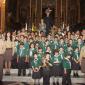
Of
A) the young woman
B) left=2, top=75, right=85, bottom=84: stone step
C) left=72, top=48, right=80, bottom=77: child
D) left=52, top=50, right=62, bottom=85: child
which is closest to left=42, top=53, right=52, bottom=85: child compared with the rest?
left=52, top=50, right=62, bottom=85: child

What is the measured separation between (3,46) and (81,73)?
3284mm

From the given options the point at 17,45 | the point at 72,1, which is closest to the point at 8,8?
the point at 72,1

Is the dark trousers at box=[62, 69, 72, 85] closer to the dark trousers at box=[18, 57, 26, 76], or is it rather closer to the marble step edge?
the marble step edge

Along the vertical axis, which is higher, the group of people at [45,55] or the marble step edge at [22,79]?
the group of people at [45,55]

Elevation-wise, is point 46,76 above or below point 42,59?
below

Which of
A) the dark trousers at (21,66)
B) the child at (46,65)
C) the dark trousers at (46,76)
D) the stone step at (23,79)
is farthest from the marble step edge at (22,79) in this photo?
the child at (46,65)

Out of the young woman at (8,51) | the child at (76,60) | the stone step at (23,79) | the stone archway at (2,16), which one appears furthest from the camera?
the stone archway at (2,16)

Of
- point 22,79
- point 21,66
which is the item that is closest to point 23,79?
point 22,79

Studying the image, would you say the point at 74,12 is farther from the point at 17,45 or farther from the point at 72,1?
the point at 17,45

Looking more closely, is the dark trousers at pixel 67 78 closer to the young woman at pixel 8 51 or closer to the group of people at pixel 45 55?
the group of people at pixel 45 55

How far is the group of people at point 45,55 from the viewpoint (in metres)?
13.4

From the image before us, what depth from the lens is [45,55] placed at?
43.9 feet

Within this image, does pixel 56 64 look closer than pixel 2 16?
Yes

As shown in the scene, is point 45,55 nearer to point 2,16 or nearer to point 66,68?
point 66,68
